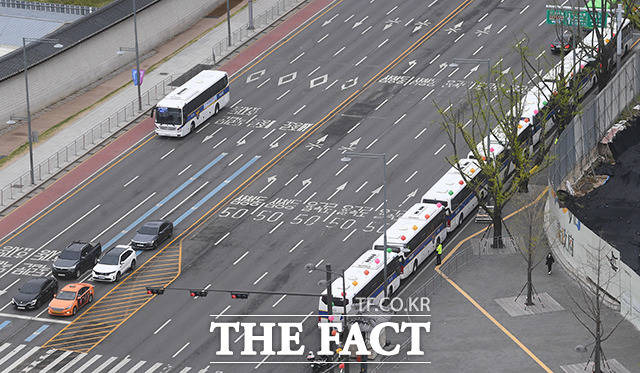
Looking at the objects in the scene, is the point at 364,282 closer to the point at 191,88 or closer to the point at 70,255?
the point at 70,255

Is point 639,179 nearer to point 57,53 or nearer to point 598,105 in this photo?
point 598,105

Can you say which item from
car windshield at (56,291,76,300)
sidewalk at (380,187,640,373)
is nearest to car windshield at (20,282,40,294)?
car windshield at (56,291,76,300)

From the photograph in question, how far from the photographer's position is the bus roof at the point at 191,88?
12788cm

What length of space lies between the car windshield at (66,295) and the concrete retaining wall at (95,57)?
108 ft

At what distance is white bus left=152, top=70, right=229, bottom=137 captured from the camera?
5034 inches

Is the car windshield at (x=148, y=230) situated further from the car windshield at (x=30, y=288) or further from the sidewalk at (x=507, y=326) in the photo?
the sidewalk at (x=507, y=326)

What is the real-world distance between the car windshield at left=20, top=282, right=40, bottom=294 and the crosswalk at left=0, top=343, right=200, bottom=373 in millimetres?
5976

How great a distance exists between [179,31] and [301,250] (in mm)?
46935

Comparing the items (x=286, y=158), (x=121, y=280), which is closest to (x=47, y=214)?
(x=121, y=280)

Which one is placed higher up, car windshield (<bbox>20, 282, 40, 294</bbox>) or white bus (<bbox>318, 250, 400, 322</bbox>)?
white bus (<bbox>318, 250, 400, 322</bbox>)

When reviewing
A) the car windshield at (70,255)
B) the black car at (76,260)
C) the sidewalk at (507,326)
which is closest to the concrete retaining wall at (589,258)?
the sidewalk at (507,326)

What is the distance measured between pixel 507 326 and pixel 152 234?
95.5 feet

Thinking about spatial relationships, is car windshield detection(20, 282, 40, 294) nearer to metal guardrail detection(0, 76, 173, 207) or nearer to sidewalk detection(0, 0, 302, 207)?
metal guardrail detection(0, 76, 173, 207)

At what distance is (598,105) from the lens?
117m
